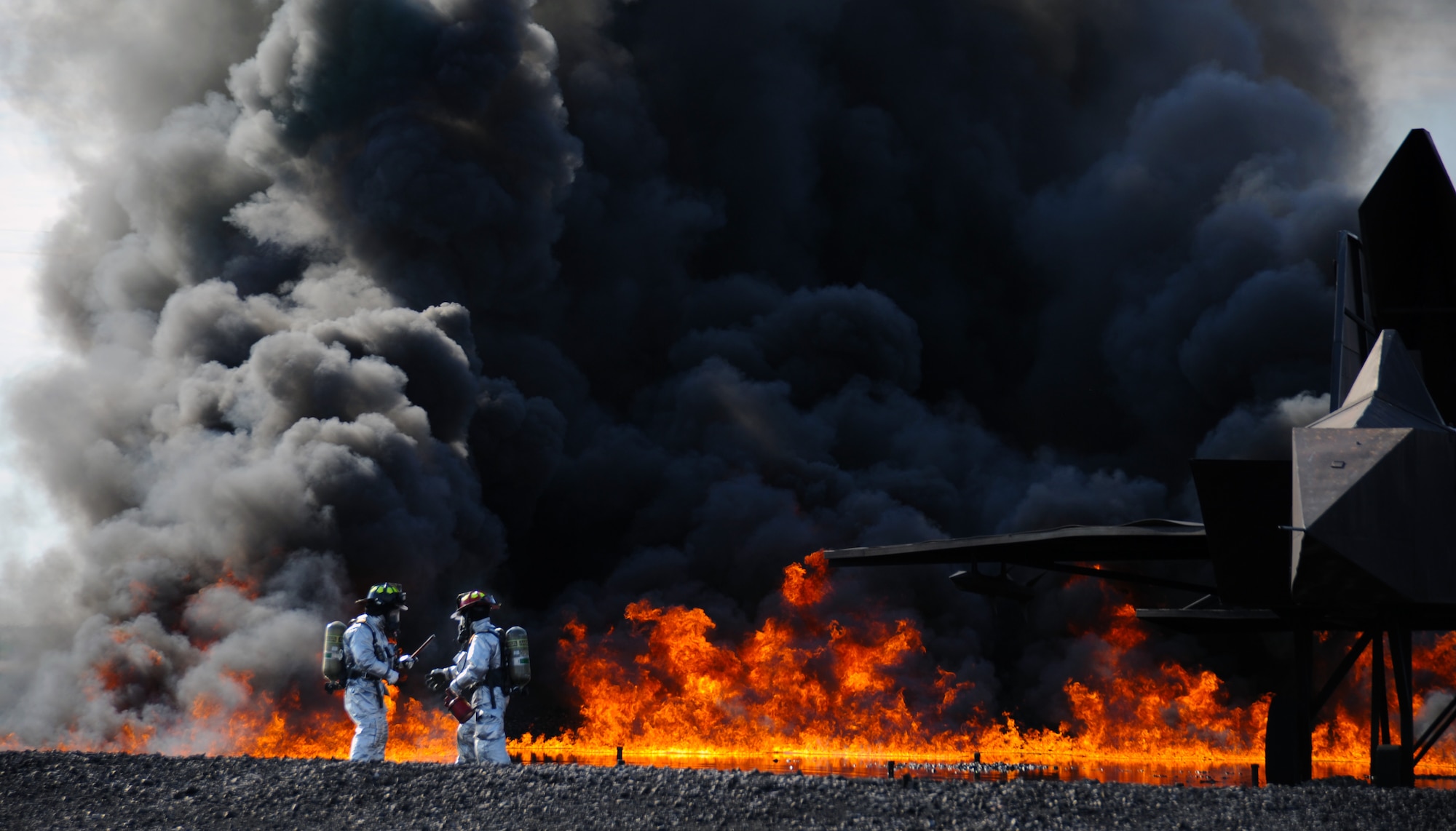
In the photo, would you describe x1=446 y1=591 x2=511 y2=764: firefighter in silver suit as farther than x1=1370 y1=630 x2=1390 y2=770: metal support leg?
Yes

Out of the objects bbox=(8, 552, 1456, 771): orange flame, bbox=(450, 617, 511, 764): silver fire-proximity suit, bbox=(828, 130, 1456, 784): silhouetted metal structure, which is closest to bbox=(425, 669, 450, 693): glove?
bbox=(450, 617, 511, 764): silver fire-proximity suit

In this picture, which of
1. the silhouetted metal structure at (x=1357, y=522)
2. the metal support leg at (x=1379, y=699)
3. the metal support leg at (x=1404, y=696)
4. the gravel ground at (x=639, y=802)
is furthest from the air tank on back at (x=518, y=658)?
the metal support leg at (x=1379, y=699)

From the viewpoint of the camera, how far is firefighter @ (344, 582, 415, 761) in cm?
1825

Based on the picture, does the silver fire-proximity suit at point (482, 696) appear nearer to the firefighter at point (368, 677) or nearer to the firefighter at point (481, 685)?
the firefighter at point (481, 685)

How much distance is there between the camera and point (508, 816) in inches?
502

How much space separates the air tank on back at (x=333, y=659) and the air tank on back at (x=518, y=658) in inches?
104

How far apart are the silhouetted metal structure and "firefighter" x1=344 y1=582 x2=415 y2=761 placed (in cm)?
945

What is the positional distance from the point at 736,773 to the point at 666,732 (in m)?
40.6

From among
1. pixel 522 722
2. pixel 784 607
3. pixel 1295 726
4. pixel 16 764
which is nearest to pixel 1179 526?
pixel 1295 726

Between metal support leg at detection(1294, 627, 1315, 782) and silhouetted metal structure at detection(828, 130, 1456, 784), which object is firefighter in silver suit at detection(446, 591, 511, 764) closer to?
silhouetted metal structure at detection(828, 130, 1456, 784)

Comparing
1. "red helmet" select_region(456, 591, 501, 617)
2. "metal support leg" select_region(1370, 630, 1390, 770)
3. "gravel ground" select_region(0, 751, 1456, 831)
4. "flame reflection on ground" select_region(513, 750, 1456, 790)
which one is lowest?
"flame reflection on ground" select_region(513, 750, 1456, 790)

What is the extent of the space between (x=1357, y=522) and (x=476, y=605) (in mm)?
13303

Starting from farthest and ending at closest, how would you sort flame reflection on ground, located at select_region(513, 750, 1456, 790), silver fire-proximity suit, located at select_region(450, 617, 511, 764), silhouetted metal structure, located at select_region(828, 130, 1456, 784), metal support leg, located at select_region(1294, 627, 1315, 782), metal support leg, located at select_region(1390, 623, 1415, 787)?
1. flame reflection on ground, located at select_region(513, 750, 1456, 790)
2. metal support leg, located at select_region(1294, 627, 1315, 782)
3. silver fire-proximity suit, located at select_region(450, 617, 511, 764)
4. metal support leg, located at select_region(1390, 623, 1415, 787)
5. silhouetted metal structure, located at select_region(828, 130, 1456, 784)

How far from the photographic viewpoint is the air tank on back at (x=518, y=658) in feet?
62.0
